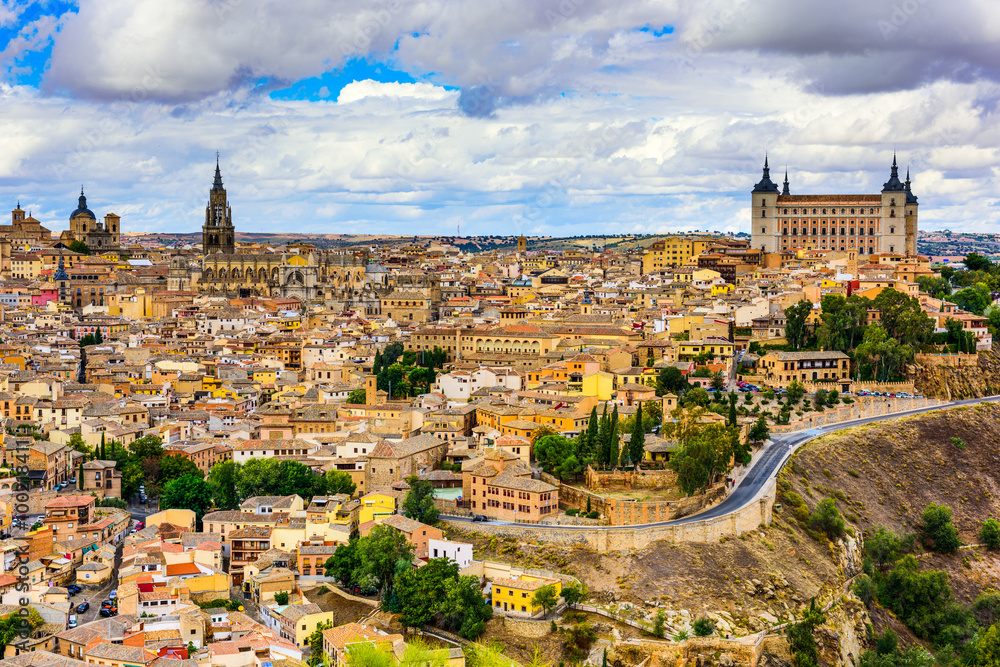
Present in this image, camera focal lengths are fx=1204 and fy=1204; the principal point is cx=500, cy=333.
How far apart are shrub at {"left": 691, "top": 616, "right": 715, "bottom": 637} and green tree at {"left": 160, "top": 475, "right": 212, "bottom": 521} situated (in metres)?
17.5

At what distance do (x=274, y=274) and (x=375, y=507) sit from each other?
186 ft

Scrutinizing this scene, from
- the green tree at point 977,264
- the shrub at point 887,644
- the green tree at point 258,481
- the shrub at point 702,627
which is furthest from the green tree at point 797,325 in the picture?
the green tree at point 977,264

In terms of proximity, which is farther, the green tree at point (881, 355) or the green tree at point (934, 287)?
the green tree at point (934, 287)

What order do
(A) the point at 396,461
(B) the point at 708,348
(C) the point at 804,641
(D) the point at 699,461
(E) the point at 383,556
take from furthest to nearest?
(B) the point at 708,348 → (A) the point at 396,461 → (D) the point at 699,461 → (E) the point at 383,556 → (C) the point at 804,641

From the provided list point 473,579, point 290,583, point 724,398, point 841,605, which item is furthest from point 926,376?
point 290,583

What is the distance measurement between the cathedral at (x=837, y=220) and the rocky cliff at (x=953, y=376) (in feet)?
110

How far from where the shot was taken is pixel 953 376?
53188 millimetres

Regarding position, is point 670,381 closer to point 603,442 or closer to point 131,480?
point 603,442

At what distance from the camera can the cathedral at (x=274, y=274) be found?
87750 mm

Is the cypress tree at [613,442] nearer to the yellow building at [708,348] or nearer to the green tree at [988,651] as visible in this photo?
the green tree at [988,651]

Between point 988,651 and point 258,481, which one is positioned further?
point 258,481

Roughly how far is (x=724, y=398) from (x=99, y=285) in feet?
168

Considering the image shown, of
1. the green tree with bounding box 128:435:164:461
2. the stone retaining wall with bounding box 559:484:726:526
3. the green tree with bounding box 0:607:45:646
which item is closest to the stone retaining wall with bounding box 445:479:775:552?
the stone retaining wall with bounding box 559:484:726:526

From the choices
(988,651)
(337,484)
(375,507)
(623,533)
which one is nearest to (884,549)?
(988,651)
